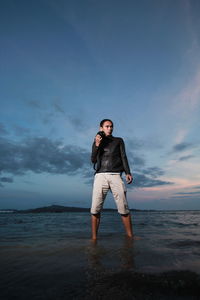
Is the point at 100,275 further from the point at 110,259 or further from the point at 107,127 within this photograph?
the point at 107,127

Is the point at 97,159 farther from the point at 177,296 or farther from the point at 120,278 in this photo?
the point at 177,296

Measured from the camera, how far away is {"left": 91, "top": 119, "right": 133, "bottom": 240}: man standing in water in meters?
5.00

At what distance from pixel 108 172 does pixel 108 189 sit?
0.45 meters

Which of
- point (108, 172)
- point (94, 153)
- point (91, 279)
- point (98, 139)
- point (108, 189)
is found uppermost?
point (98, 139)

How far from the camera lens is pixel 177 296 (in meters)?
1.66

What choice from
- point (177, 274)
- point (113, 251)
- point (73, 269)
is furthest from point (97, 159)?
point (177, 274)

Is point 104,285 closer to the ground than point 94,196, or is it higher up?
closer to the ground

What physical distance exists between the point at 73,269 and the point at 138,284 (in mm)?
920

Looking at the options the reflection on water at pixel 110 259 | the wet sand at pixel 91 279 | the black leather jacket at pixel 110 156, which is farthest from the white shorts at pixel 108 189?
the wet sand at pixel 91 279

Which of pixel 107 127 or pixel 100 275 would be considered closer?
pixel 100 275

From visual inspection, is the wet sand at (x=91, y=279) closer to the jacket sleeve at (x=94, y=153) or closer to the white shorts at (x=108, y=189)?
the white shorts at (x=108, y=189)

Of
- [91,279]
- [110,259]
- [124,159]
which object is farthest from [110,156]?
[91,279]

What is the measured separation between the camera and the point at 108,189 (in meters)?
5.17

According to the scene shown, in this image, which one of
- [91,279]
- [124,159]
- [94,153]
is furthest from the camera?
[124,159]
